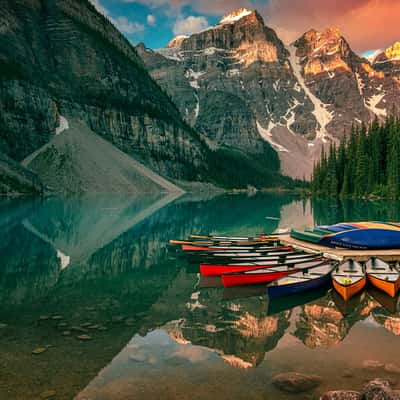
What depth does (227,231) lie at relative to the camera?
133 feet

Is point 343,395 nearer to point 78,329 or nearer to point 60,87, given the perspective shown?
point 78,329

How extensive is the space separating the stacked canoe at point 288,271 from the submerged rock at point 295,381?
6.92 meters

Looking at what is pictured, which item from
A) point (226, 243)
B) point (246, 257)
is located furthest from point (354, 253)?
point (226, 243)

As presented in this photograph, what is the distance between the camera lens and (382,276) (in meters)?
18.9

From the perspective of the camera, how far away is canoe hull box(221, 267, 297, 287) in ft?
63.0

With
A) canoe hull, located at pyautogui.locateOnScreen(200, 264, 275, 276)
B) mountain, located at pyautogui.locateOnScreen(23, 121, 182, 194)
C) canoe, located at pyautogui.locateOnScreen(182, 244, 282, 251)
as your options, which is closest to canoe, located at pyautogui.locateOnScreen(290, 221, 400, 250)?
canoe, located at pyautogui.locateOnScreen(182, 244, 282, 251)

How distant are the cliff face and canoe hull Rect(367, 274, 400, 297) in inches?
4714

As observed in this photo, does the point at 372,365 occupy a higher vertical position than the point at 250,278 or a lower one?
lower

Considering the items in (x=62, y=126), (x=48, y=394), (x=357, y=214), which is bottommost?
(x=48, y=394)

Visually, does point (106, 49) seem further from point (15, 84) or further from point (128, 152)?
point (15, 84)

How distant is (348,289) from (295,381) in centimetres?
839

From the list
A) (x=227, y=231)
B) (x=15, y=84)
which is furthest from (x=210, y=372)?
(x=15, y=84)

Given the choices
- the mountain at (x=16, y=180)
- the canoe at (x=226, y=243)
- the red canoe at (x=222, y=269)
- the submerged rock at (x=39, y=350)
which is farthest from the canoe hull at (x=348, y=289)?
the mountain at (x=16, y=180)

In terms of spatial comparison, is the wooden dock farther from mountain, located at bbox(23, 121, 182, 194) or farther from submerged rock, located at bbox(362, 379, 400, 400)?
mountain, located at bbox(23, 121, 182, 194)
